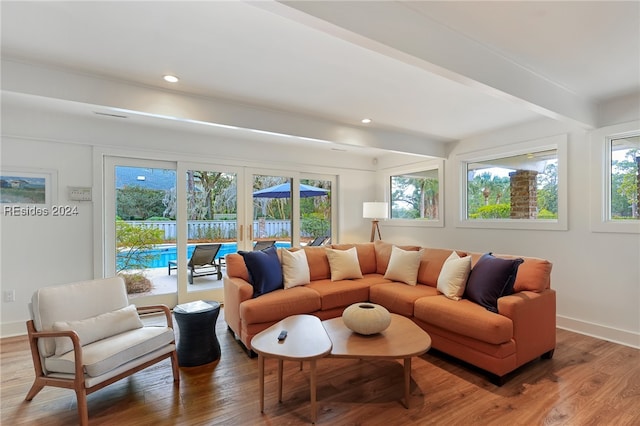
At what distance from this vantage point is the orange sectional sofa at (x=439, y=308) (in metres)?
2.36

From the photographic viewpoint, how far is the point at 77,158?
3.56 meters

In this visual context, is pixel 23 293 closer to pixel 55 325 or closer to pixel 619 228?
pixel 55 325

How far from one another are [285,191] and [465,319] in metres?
3.45

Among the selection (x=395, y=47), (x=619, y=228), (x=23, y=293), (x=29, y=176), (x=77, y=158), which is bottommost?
(x=23, y=293)

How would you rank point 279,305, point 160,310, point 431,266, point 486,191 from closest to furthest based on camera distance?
1. point 160,310
2. point 279,305
3. point 431,266
4. point 486,191

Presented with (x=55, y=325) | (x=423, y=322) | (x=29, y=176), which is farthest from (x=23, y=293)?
(x=423, y=322)

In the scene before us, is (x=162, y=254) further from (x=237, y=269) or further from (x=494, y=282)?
(x=494, y=282)

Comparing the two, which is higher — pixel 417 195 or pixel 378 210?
pixel 417 195

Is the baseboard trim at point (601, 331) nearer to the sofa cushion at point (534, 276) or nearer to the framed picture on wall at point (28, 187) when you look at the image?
the sofa cushion at point (534, 276)

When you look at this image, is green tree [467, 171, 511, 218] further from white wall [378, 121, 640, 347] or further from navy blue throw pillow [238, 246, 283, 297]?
navy blue throw pillow [238, 246, 283, 297]

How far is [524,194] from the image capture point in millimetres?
3969

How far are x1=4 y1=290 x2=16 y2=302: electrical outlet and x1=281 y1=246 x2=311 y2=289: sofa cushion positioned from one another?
2.96 meters

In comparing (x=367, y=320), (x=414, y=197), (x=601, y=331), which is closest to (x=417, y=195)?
(x=414, y=197)

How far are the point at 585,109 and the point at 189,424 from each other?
4513mm
